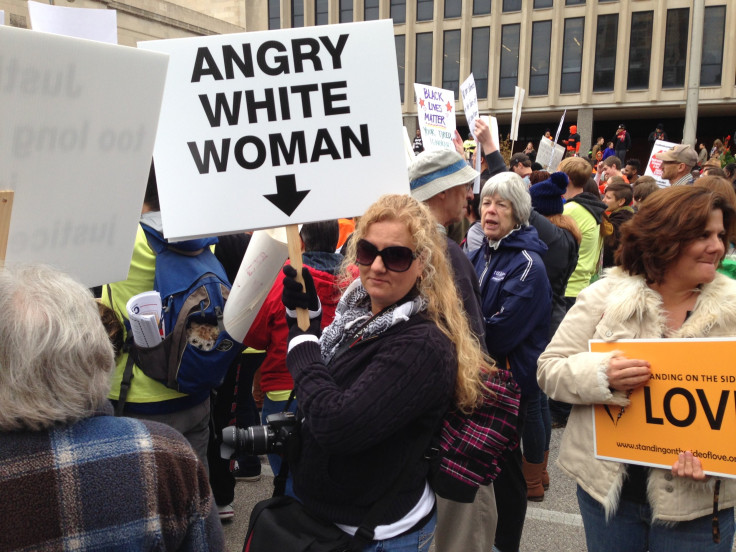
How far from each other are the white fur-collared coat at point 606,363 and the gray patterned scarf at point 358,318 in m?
0.63

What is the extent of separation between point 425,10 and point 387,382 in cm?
3618

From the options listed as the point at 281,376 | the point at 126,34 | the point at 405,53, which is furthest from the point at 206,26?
the point at 281,376

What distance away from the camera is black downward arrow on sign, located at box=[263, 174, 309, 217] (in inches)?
87.3

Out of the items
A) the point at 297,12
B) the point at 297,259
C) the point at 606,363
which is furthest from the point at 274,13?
the point at 606,363

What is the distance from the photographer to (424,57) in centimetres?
3469

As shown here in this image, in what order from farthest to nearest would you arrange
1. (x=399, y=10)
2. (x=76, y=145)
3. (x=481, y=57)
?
(x=399, y=10) < (x=481, y=57) < (x=76, y=145)

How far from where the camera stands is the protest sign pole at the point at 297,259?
2039 millimetres

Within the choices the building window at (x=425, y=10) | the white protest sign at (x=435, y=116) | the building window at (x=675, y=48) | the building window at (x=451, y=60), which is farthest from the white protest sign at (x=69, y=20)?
the building window at (x=425, y=10)

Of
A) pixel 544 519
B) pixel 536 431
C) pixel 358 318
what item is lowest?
pixel 544 519

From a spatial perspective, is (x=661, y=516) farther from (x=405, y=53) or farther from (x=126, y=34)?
(x=405, y=53)

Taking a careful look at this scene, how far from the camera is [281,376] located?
326 centimetres

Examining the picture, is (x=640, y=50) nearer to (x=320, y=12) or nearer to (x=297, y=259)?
(x=320, y=12)

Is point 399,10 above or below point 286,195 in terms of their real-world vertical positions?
above

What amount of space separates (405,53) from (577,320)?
115 ft
